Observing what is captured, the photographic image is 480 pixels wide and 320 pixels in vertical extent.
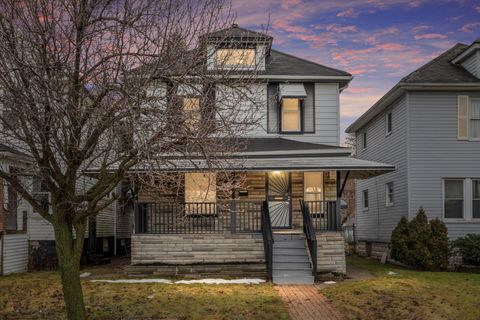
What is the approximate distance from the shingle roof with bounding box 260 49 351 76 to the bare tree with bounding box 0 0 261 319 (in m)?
10.4

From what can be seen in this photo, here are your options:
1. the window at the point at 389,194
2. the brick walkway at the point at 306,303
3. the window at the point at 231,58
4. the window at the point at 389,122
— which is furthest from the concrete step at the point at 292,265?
the window at the point at 389,122

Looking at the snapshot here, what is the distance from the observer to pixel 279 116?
71.2 feet

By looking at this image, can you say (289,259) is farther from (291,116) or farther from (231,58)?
(231,58)

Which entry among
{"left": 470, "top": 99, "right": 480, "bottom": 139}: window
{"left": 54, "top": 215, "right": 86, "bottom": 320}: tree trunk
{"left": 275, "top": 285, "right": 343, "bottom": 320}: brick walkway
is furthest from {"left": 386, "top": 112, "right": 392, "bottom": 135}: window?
{"left": 54, "top": 215, "right": 86, "bottom": 320}: tree trunk

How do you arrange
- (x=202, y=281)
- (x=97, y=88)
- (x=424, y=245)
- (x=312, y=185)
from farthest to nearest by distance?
1. (x=312, y=185)
2. (x=424, y=245)
3. (x=202, y=281)
4. (x=97, y=88)

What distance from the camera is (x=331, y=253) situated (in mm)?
18188

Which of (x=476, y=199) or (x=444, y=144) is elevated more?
(x=444, y=144)

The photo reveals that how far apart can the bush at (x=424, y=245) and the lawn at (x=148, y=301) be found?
6.03m

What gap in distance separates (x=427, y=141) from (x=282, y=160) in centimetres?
603

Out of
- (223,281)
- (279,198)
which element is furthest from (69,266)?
(279,198)

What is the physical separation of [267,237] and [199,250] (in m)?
2.31

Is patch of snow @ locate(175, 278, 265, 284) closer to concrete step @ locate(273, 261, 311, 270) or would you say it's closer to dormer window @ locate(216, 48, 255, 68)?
concrete step @ locate(273, 261, 311, 270)

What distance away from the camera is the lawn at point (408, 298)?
40.9 feet

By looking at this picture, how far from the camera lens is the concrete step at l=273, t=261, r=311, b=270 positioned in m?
17.1
